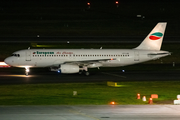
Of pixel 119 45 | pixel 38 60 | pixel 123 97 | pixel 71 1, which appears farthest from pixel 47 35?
pixel 71 1

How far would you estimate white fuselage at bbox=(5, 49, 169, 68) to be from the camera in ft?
181

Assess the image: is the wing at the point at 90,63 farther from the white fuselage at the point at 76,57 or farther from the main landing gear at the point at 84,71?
the main landing gear at the point at 84,71

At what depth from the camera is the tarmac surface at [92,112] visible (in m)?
29.8

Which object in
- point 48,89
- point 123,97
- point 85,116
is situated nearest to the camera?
point 85,116

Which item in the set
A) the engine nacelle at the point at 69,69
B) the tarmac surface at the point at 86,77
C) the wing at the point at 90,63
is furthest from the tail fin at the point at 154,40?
the engine nacelle at the point at 69,69

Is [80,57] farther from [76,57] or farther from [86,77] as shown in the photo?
[86,77]

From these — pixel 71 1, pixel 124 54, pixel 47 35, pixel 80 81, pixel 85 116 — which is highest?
pixel 71 1

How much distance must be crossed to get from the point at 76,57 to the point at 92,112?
24.9m

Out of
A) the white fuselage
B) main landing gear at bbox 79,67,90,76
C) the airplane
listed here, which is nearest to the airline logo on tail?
the airplane

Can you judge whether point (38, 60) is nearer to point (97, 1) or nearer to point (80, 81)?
point (80, 81)

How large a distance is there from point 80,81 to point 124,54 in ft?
33.3

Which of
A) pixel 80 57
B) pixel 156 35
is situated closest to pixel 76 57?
pixel 80 57

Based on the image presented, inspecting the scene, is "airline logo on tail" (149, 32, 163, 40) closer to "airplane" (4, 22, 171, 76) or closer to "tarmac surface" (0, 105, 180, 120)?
"airplane" (4, 22, 171, 76)

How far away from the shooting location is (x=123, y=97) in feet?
127
